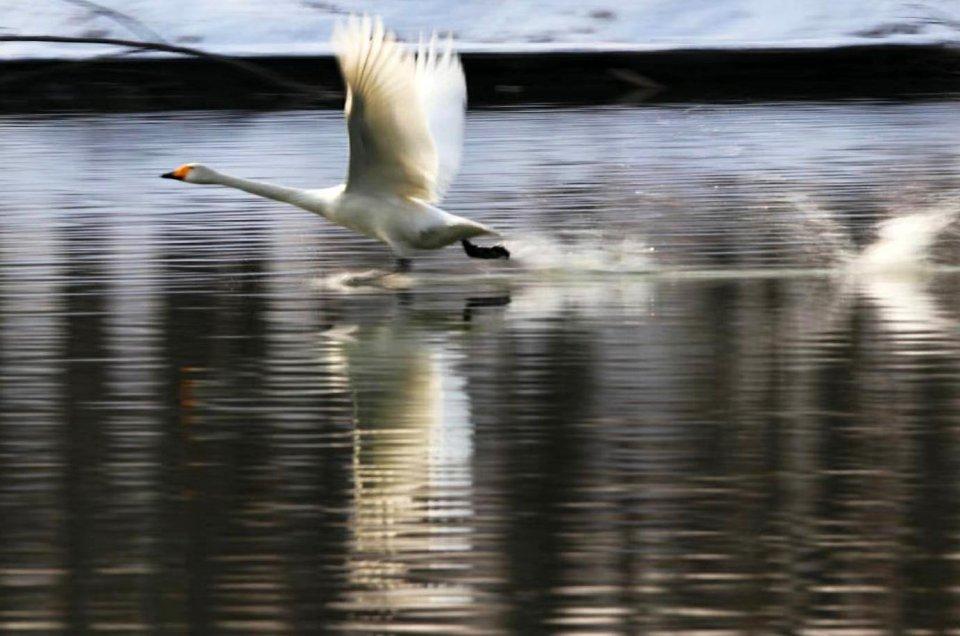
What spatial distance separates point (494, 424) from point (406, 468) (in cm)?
77

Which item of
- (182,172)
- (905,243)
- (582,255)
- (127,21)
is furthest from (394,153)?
(127,21)

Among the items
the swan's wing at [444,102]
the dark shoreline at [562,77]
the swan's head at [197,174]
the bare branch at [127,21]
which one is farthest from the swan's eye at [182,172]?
the bare branch at [127,21]

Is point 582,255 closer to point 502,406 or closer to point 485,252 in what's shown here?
point 485,252

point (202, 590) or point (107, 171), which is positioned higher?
point (202, 590)

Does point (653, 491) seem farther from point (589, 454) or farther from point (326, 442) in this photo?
point (326, 442)

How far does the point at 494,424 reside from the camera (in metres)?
8.59

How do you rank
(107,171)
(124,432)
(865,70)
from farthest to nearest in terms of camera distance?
(865,70) → (107,171) → (124,432)

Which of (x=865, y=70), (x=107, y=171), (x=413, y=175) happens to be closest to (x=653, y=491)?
(x=413, y=175)

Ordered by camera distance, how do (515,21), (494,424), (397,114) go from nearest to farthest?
(494,424) < (397,114) < (515,21)

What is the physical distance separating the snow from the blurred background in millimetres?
18144

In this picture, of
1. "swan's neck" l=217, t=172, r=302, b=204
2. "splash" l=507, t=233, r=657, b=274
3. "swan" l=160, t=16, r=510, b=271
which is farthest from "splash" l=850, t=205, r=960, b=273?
"swan's neck" l=217, t=172, r=302, b=204

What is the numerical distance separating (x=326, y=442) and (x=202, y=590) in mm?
2065

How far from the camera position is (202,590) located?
6328mm

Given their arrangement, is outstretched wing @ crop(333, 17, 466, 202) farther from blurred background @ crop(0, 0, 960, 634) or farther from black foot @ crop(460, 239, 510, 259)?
blurred background @ crop(0, 0, 960, 634)
